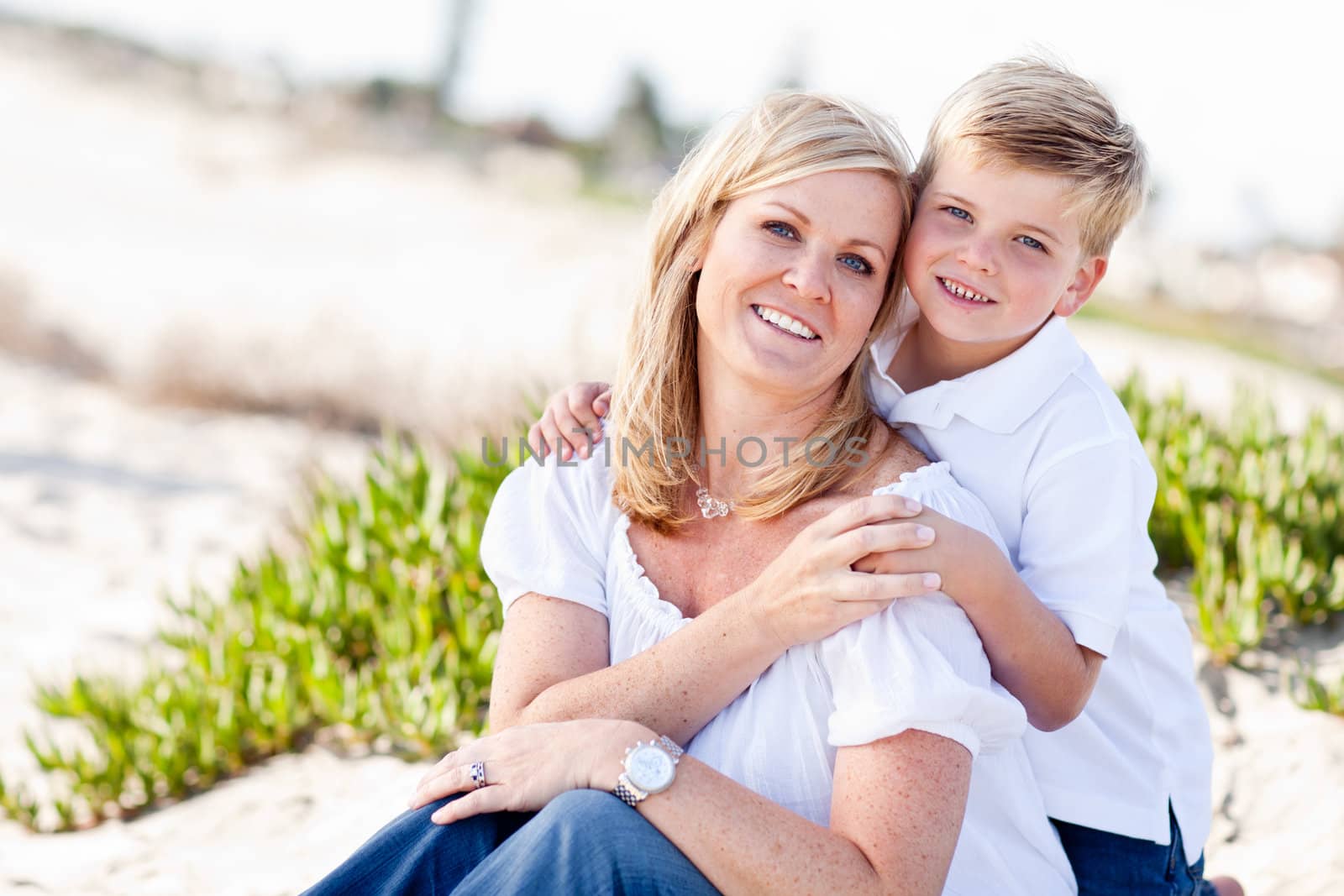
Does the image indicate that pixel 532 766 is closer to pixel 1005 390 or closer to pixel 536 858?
pixel 536 858

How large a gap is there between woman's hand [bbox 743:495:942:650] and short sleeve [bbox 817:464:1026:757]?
0.14 feet

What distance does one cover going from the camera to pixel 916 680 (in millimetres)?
1764

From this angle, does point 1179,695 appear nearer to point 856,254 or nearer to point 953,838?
point 953,838

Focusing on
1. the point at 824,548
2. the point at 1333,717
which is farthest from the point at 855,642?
the point at 1333,717

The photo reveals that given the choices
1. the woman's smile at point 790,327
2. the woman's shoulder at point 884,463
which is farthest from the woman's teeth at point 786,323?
the woman's shoulder at point 884,463

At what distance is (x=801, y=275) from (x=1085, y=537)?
0.67 metres

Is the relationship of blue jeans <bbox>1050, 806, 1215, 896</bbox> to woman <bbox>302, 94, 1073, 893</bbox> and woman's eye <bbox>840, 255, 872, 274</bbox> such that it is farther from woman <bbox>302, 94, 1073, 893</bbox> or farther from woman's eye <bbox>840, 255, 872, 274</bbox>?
woman's eye <bbox>840, 255, 872, 274</bbox>

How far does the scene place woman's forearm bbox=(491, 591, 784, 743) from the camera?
6.36 ft

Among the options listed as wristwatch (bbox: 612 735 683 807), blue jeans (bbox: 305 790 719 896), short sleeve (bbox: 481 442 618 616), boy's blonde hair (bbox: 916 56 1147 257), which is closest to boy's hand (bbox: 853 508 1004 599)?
wristwatch (bbox: 612 735 683 807)

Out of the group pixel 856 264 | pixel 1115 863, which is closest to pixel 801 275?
pixel 856 264

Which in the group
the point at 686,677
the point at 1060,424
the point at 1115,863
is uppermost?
the point at 1060,424

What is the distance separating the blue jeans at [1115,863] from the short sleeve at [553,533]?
1006mm

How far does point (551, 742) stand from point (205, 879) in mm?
1541

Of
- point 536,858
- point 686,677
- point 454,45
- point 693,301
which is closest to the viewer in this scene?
point 536,858
